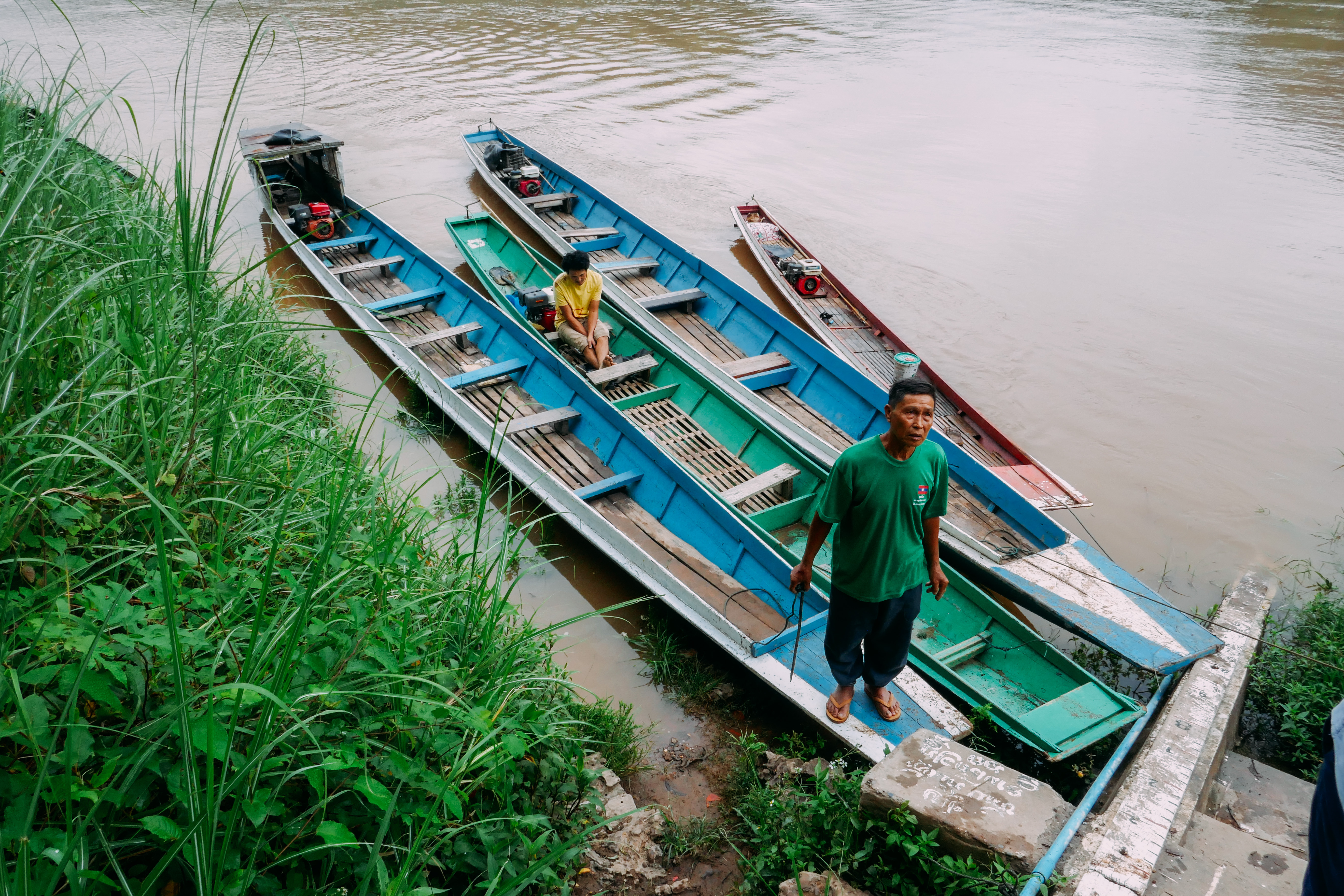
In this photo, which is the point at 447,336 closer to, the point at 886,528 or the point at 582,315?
the point at 582,315

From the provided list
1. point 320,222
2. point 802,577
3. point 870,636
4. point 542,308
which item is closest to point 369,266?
point 320,222

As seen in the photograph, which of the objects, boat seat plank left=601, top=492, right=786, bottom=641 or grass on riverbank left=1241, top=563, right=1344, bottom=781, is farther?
boat seat plank left=601, top=492, right=786, bottom=641

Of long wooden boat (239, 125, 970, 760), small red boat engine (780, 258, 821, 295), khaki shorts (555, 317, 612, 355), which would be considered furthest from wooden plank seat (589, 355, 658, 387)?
small red boat engine (780, 258, 821, 295)

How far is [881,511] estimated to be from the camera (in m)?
3.28

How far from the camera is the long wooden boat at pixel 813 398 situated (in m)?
4.78

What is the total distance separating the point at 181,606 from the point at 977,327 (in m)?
8.78

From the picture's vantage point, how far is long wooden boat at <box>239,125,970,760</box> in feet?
14.1

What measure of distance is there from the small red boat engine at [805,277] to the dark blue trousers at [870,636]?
5687mm

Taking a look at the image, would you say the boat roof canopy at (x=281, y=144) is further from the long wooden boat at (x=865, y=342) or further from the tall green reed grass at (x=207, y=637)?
the tall green reed grass at (x=207, y=637)

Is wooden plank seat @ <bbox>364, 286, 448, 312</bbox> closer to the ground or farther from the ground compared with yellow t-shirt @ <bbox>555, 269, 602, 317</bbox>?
closer to the ground

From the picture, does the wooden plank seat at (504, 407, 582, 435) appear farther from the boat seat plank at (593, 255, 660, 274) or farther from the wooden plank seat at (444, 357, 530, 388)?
the boat seat plank at (593, 255, 660, 274)

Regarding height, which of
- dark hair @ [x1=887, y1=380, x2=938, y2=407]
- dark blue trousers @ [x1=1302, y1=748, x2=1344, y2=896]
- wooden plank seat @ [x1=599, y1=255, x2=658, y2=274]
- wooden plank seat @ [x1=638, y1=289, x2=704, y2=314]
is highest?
dark hair @ [x1=887, y1=380, x2=938, y2=407]

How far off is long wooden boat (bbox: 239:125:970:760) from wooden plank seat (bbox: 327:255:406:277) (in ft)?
0.09

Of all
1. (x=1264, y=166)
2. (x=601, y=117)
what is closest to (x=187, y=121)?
(x=601, y=117)
